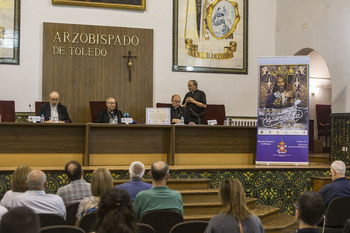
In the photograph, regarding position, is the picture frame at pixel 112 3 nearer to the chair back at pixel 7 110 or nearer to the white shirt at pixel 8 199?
the chair back at pixel 7 110

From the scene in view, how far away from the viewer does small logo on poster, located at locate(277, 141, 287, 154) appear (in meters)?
8.24

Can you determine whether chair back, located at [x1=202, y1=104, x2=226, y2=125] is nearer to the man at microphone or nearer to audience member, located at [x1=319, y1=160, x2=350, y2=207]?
the man at microphone

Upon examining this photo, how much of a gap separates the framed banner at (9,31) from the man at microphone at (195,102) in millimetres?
3400

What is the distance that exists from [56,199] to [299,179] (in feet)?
14.8

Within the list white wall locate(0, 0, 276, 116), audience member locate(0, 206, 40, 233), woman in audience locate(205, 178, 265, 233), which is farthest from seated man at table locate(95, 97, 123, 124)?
audience member locate(0, 206, 40, 233)

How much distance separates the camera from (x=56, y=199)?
429cm

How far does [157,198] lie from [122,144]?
3.51 m

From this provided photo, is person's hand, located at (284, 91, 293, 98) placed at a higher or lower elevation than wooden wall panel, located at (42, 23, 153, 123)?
lower

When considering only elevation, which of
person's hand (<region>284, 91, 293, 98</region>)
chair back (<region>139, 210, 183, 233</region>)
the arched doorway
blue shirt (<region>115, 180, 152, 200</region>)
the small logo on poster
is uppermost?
the arched doorway

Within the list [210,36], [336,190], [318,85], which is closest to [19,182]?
[336,190]

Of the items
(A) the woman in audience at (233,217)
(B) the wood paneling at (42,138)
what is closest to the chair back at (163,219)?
(A) the woman in audience at (233,217)

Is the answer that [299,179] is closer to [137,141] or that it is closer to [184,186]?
[184,186]

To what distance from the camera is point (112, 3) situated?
35.0 ft

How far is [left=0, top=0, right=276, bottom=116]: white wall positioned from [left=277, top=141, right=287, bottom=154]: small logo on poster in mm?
3125
